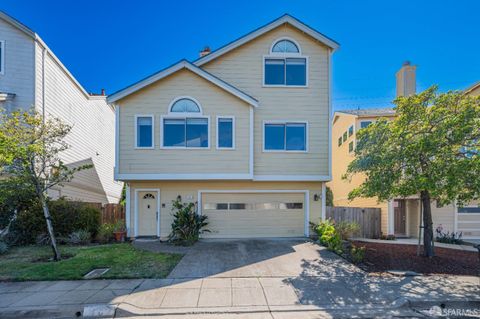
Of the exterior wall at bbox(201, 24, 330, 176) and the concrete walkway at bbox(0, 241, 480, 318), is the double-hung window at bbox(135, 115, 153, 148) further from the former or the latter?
the concrete walkway at bbox(0, 241, 480, 318)

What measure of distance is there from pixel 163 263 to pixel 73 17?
12.9 metres

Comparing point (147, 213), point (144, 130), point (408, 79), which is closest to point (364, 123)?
point (408, 79)

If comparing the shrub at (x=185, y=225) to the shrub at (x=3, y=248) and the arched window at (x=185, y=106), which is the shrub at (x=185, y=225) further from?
the shrub at (x=3, y=248)

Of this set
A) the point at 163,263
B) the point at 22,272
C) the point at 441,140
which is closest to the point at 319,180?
the point at 441,140

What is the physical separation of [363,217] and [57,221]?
46.2ft

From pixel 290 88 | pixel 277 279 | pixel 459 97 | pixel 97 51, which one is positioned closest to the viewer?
pixel 277 279

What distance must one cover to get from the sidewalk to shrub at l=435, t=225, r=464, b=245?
721 cm

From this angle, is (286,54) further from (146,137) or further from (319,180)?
(146,137)

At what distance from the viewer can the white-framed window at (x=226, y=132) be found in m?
11.1

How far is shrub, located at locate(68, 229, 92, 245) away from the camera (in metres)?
10.7

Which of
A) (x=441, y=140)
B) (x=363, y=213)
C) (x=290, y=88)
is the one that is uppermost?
(x=290, y=88)

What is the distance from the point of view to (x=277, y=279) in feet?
22.2

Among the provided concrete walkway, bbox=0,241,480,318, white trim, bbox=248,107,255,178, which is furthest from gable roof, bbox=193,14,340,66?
concrete walkway, bbox=0,241,480,318

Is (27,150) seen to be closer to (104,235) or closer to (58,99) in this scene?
(104,235)
